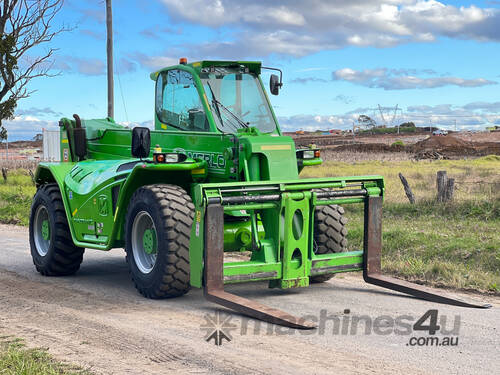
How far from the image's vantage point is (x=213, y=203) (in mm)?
7441

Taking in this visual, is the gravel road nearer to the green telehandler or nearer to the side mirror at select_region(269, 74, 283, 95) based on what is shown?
the green telehandler

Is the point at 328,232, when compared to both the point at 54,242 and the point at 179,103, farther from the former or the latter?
the point at 54,242

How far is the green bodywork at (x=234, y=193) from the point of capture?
7746 mm

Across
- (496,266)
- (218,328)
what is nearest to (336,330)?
(218,328)

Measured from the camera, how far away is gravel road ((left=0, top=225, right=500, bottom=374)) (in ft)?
18.8

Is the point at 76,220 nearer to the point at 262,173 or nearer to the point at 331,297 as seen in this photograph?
the point at 262,173

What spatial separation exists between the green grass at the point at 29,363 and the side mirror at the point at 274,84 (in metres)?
4.67

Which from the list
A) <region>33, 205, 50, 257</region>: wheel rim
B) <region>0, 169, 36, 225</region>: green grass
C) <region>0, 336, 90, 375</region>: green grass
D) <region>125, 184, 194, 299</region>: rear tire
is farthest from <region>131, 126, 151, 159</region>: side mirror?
<region>0, 169, 36, 225</region>: green grass

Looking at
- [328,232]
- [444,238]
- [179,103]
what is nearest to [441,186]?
[444,238]

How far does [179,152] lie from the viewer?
351 inches

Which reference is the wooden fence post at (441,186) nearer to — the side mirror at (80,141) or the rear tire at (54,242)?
the side mirror at (80,141)

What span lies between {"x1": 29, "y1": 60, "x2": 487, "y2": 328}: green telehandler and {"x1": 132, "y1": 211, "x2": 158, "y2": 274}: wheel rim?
0.01 metres

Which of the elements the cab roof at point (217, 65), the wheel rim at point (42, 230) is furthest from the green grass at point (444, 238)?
the wheel rim at point (42, 230)

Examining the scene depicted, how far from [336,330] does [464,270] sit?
11.8 ft
